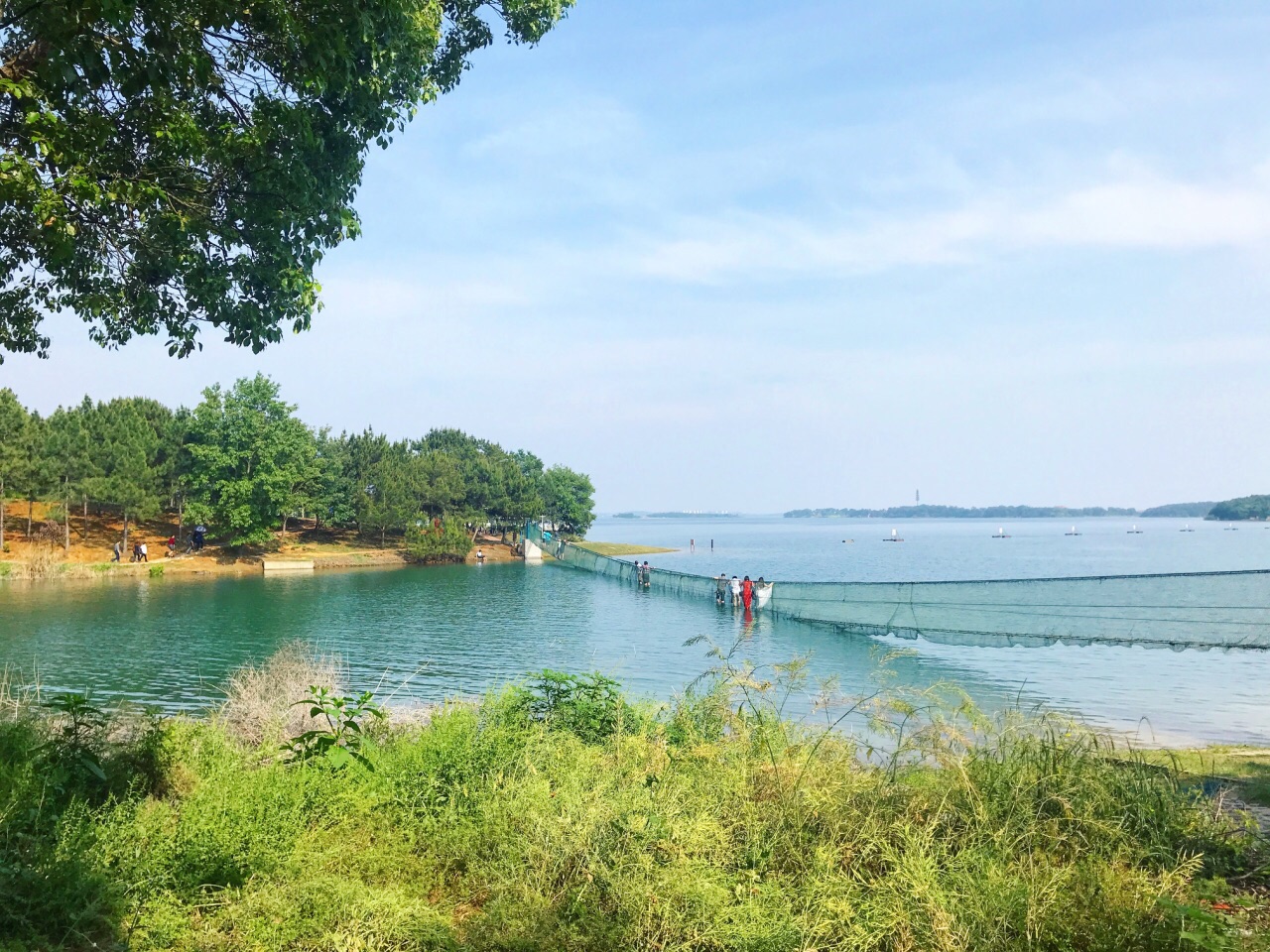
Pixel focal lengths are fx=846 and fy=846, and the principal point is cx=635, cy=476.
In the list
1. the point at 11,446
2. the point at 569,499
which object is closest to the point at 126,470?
the point at 11,446

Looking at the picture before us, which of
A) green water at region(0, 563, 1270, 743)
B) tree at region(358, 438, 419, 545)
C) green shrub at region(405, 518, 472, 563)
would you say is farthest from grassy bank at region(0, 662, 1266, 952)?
tree at region(358, 438, 419, 545)

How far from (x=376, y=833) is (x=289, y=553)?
6232 centimetres

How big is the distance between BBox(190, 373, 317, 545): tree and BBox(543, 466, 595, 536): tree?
37624mm

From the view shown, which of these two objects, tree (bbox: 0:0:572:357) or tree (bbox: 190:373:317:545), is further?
tree (bbox: 190:373:317:545)

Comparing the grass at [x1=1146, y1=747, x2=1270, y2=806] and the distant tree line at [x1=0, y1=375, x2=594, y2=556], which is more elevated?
the distant tree line at [x1=0, y1=375, x2=594, y2=556]

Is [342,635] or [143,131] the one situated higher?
[143,131]

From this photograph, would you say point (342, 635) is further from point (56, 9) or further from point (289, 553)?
point (289, 553)

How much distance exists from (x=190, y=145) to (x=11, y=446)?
53.5 meters

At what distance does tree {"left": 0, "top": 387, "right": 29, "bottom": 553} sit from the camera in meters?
49.0

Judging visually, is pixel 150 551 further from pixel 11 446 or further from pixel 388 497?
pixel 388 497

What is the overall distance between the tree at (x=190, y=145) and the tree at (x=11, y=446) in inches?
1948

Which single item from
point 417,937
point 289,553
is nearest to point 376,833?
point 417,937

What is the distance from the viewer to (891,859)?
14.6 ft

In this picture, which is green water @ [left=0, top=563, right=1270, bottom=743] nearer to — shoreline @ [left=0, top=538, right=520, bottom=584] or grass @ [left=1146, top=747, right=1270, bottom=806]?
grass @ [left=1146, top=747, right=1270, bottom=806]
